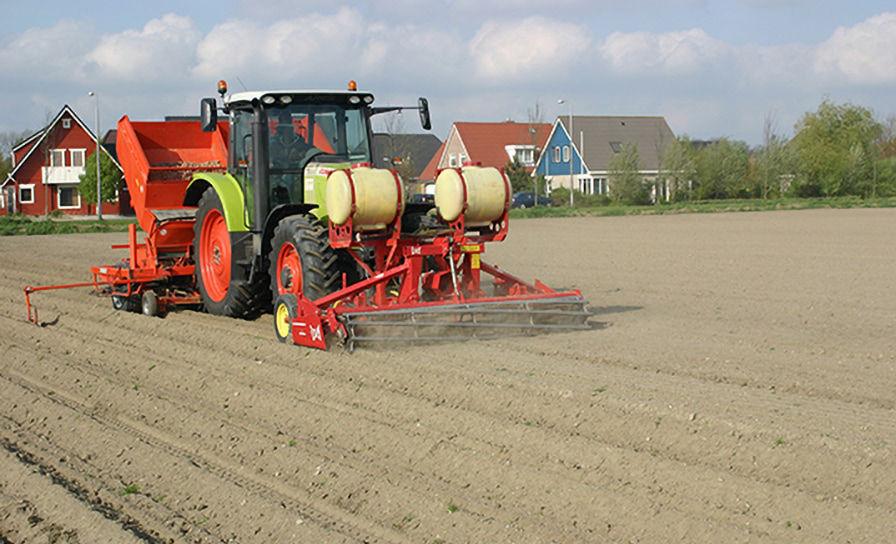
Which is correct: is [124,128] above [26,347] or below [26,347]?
above

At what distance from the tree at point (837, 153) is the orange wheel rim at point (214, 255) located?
167 ft

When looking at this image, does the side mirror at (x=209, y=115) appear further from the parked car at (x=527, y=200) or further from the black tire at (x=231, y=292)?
the parked car at (x=527, y=200)

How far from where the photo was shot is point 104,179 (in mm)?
54906

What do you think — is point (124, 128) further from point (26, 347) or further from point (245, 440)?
point (245, 440)

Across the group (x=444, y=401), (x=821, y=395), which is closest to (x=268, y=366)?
(x=444, y=401)

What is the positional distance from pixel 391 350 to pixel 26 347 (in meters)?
3.80

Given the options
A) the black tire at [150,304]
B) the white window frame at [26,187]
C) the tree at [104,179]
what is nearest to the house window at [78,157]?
the white window frame at [26,187]

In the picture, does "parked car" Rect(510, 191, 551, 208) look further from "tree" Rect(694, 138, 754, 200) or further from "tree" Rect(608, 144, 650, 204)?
"tree" Rect(694, 138, 754, 200)

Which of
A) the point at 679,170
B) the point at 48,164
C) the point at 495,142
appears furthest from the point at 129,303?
the point at 495,142

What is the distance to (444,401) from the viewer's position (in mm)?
7707

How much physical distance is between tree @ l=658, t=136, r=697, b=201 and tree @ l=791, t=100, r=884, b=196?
6220 millimetres

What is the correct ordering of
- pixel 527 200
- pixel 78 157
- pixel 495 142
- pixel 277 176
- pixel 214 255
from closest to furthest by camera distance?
1. pixel 277 176
2. pixel 214 255
3. pixel 527 200
4. pixel 78 157
5. pixel 495 142

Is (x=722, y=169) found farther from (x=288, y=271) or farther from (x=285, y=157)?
(x=288, y=271)

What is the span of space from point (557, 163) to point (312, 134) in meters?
55.9
